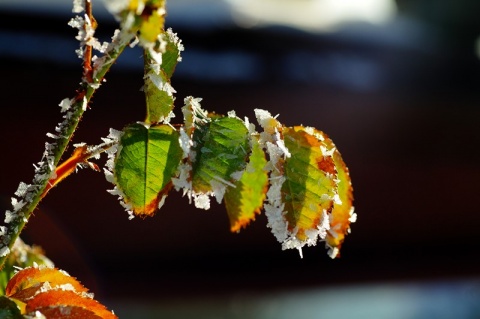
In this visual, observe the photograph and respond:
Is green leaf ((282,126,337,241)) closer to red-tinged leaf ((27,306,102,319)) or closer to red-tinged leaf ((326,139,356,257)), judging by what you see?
red-tinged leaf ((326,139,356,257))

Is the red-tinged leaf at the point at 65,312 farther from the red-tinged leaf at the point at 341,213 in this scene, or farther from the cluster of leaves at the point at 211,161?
the red-tinged leaf at the point at 341,213

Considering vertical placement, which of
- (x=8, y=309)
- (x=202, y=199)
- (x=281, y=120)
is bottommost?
(x=8, y=309)

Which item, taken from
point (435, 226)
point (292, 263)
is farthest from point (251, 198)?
point (435, 226)

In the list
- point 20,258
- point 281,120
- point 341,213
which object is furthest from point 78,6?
point 281,120

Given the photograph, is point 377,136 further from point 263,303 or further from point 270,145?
point 270,145

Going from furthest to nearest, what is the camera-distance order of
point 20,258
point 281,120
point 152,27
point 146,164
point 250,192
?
1. point 281,120
2. point 20,258
3. point 250,192
4. point 146,164
5. point 152,27

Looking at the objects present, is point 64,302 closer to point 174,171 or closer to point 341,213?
point 174,171

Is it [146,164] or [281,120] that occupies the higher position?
[281,120]
